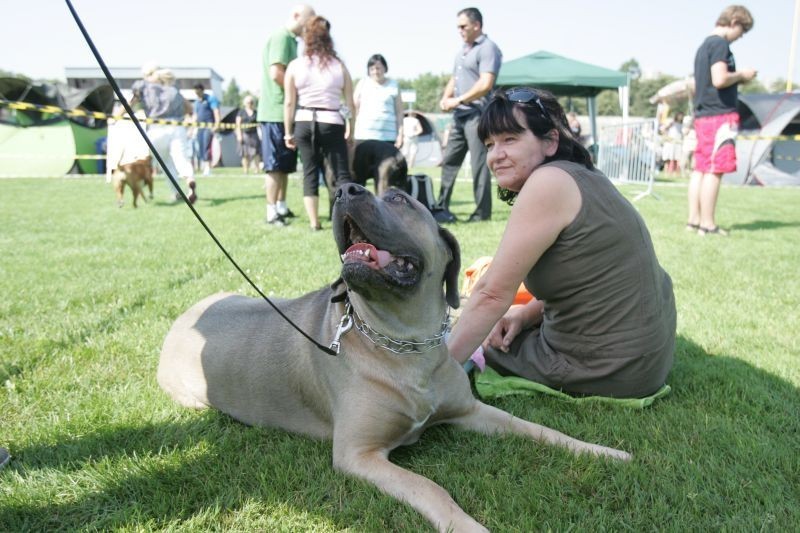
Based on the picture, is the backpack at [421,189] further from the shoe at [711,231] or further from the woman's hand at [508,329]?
the woman's hand at [508,329]

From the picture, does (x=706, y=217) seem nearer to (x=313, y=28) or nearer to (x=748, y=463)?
(x=313, y=28)

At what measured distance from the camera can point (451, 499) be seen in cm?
215

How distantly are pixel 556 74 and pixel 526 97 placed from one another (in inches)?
654

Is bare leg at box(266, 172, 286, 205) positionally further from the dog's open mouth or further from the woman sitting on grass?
Answer: the dog's open mouth

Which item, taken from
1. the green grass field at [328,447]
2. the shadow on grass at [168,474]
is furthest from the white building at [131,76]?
the shadow on grass at [168,474]

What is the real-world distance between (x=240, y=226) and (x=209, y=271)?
287 centimetres

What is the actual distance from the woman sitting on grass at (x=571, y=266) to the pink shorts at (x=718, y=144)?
17.0 ft

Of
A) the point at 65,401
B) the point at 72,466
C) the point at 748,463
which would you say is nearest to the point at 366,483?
the point at 72,466

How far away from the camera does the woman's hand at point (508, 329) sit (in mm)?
3561

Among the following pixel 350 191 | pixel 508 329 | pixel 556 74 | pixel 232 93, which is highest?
pixel 232 93

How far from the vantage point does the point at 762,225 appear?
9.16 m

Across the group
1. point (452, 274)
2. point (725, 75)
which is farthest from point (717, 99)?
point (452, 274)

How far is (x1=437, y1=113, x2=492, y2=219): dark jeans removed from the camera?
8.52 m

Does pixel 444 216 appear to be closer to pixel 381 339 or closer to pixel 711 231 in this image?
pixel 711 231
